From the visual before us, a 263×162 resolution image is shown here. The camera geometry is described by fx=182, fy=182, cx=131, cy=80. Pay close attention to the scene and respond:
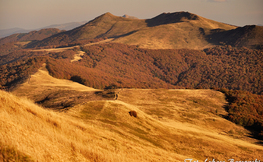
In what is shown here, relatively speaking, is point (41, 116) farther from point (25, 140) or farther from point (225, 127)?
point (225, 127)

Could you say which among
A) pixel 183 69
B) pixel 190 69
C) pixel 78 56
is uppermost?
pixel 78 56

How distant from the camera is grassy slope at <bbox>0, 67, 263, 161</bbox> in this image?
7140 millimetres

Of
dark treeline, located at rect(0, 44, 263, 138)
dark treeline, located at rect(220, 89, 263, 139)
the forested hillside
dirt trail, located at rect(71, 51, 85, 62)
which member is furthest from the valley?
dirt trail, located at rect(71, 51, 85, 62)

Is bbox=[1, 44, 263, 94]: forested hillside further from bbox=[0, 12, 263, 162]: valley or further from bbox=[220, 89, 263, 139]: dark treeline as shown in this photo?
bbox=[220, 89, 263, 139]: dark treeline

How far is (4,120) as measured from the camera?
22.9ft

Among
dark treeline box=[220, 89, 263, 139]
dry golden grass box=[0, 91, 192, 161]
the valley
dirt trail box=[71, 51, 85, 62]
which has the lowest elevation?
dark treeline box=[220, 89, 263, 139]

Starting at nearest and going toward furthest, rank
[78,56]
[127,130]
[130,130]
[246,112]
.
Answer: [127,130]
[130,130]
[246,112]
[78,56]

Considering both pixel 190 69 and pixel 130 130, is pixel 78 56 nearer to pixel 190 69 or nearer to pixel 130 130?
pixel 190 69

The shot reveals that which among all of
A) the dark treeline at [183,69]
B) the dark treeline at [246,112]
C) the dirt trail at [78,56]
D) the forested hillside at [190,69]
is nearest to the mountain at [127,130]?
the dark treeline at [246,112]

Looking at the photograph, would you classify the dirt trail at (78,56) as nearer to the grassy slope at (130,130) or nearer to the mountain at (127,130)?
the mountain at (127,130)

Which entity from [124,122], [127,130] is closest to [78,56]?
[124,122]

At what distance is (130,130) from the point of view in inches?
779

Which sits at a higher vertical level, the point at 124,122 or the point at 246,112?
the point at 124,122

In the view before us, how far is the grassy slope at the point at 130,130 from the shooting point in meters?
7.14
